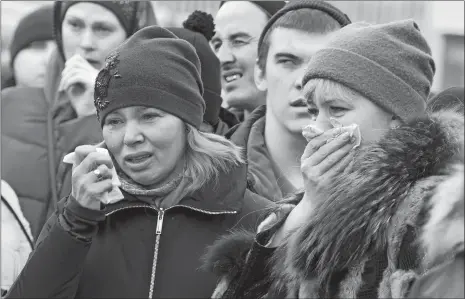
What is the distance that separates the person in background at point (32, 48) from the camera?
222 inches

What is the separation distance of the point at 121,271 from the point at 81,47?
5.09ft

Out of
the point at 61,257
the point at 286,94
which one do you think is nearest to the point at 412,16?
the point at 286,94

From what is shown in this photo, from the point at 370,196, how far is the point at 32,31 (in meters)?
3.58

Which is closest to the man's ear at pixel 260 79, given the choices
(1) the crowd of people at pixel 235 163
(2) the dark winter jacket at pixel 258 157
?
(1) the crowd of people at pixel 235 163

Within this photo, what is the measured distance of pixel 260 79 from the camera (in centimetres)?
453

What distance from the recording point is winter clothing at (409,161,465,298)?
1.92 metres

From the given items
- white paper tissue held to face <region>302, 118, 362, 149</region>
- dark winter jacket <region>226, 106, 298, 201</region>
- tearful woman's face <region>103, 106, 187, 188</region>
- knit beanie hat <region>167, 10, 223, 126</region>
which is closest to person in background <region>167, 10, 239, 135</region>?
knit beanie hat <region>167, 10, 223, 126</region>

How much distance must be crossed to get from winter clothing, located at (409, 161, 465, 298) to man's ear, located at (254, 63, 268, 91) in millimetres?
2450

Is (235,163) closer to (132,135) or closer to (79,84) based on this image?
(132,135)

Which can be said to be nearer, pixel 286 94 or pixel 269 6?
pixel 286 94

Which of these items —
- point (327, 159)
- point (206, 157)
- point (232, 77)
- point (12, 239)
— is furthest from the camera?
point (232, 77)

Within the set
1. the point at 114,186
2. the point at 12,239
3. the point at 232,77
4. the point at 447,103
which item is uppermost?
the point at 447,103

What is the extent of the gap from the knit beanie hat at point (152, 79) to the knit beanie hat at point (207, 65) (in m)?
0.73

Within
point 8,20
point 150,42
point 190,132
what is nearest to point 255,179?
point 190,132
